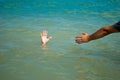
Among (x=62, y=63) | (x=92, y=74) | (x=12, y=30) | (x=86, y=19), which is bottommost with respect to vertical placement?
(x=92, y=74)

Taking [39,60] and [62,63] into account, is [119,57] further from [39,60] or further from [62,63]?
[39,60]

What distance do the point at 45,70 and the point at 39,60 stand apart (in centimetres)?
57

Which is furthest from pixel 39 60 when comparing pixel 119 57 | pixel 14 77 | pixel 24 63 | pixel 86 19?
pixel 86 19

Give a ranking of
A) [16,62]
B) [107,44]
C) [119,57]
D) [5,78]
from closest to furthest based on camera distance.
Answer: [5,78] < [16,62] < [119,57] < [107,44]

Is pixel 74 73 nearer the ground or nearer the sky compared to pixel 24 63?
nearer the ground

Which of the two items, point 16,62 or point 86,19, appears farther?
point 86,19

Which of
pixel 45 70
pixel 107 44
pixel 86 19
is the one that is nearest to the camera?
pixel 45 70

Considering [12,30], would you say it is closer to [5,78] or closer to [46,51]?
[46,51]

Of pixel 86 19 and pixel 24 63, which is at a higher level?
pixel 86 19

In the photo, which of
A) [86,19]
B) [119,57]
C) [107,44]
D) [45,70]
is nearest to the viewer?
[45,70]

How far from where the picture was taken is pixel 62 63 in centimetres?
536

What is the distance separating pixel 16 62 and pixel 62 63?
0.95 m

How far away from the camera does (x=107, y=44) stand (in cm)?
680

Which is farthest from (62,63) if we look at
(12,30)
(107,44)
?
(12,30)
